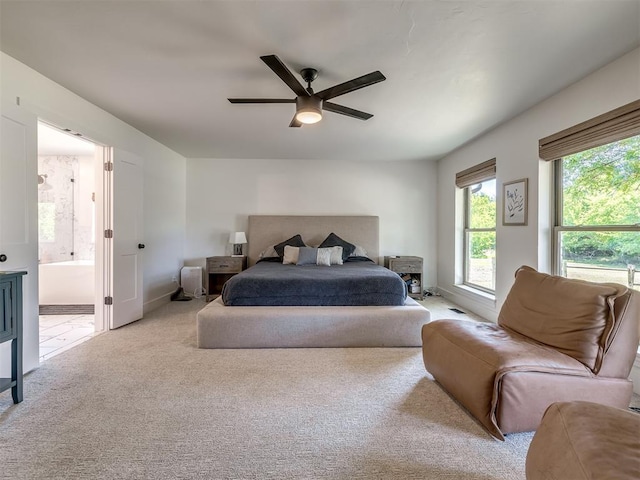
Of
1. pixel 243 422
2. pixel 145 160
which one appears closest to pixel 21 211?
pixel 145 160

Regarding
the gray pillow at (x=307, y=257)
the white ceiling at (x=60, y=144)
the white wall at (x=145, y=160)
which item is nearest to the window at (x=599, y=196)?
the gray pillow at (x=307, y=257)

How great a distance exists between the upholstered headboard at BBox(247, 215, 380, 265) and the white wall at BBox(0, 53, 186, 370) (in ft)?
4.20

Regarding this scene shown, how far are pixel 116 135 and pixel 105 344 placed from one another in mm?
→ 2326

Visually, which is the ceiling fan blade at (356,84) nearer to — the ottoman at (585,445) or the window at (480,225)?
the ottoman at (585,445)

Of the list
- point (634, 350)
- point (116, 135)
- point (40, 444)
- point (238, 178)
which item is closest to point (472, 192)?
point (634, 350)

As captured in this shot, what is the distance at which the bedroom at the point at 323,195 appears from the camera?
325cm

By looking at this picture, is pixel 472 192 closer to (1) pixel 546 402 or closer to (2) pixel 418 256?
(2) pixel 418 256

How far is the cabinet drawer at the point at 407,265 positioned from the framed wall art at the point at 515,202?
1.59 m

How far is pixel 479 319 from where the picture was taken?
375 centimetres

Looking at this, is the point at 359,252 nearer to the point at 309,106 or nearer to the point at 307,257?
the point at 307,257

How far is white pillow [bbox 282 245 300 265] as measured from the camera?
4.46 meters

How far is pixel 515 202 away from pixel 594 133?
1017 millimetres

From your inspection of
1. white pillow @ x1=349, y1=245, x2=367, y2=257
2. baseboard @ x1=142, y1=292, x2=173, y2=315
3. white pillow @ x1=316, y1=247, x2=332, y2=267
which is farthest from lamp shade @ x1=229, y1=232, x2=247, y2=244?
white pillow @ x1=349, y1=245, x2=367, y2=257

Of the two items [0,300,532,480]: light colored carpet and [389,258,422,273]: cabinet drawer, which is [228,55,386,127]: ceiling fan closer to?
[0,300,532,480]: light colored carpet
